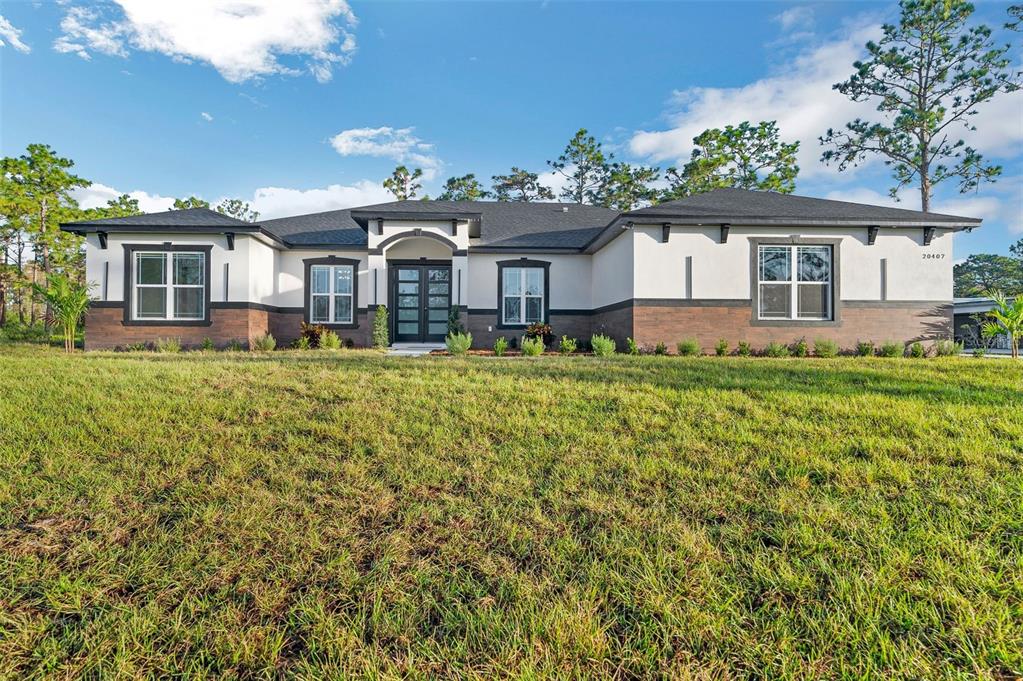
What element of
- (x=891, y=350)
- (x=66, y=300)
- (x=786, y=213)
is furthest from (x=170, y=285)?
(x=891, y=350)

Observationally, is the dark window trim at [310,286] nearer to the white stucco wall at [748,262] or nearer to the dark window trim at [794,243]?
the white stucco wall at [748,262]

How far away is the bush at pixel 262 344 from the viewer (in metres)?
11.6

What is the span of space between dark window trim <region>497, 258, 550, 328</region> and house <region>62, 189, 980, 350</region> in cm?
4

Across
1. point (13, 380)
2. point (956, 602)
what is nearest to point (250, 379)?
point (13, 380)

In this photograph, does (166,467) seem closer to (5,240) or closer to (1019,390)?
(1019,390)

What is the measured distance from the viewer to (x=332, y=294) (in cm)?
1364

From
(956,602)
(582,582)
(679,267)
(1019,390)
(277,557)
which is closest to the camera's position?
(956,602)

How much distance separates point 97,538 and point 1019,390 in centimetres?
921

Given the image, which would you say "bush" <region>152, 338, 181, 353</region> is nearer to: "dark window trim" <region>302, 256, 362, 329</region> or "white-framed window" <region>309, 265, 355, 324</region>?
"dark window trim" <region>302, 256, 362, 329</region>

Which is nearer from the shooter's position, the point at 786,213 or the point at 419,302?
the point at 786,213

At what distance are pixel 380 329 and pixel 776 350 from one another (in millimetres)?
9844

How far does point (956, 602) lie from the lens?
2.20 meters

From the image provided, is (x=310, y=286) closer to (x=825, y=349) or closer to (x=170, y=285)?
(x=170, y=285)

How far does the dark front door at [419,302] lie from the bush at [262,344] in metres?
3.38
